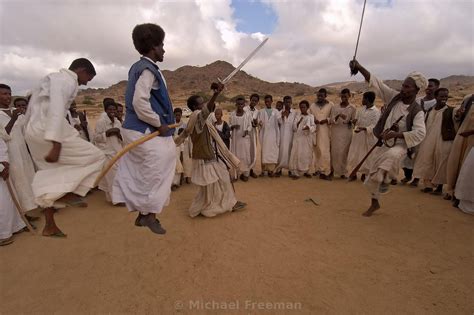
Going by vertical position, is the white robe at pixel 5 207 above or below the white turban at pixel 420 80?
below

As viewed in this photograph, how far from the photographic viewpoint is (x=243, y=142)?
8.48 metres

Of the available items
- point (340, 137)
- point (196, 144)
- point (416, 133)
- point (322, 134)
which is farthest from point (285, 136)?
point (416, 133)

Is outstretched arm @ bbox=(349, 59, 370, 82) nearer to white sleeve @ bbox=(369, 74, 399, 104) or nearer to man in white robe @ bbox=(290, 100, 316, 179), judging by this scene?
white sleeve @ bbox=(369, 74, 399, 104)

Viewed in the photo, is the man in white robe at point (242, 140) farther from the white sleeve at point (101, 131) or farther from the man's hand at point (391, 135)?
the man's hand at point (391, 135)

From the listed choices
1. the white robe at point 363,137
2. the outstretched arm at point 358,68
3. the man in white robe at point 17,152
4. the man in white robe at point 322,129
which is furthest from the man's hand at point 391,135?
the man in white robe at point 17,152

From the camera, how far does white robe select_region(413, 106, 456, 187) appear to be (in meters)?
6.77

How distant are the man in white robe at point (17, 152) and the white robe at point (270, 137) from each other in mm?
5531

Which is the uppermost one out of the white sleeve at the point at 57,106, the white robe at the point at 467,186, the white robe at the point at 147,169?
the white sleeve at the point at 57,106

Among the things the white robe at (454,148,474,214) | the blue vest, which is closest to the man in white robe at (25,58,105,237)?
the blue vest

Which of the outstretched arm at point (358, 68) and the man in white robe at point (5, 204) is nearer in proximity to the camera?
the man in white robe at point (5, 204)

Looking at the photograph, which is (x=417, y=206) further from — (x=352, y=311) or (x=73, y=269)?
(x=73, y=269)

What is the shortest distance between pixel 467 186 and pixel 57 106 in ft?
22.1

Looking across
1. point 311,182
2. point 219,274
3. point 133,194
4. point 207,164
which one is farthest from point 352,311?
point 311,182

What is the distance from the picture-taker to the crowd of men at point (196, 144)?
3.33 m
